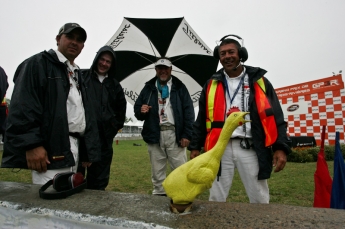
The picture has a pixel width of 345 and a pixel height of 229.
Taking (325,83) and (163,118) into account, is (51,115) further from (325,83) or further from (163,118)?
(325,83)

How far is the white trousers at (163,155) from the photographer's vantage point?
349 cm

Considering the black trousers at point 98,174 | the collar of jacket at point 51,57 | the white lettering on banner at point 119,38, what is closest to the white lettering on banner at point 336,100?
the white lettering on banner at point 119,38

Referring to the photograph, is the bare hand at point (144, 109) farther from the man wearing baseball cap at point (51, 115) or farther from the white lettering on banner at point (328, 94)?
the white lettering on banner at point (328, 94)

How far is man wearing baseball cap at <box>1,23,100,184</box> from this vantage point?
5.82 feet

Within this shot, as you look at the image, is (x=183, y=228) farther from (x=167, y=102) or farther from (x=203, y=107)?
(x=167, y=102)

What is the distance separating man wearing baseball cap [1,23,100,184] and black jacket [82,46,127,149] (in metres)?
0.55

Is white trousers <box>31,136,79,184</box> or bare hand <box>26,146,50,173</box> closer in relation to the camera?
bare hand <box>26,146,50,173</box>

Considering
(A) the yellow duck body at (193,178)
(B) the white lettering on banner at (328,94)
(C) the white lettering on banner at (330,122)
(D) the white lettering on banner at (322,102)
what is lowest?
(C) the white lettering on banner at (330,122)

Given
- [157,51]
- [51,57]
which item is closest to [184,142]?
[157,51]

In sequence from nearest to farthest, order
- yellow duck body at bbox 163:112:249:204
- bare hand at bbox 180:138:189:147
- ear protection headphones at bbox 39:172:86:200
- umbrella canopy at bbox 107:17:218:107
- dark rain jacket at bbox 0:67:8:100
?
yellow duck body at bbox 163:112:249:204
ear protection headphones at bbox 39:172:86:200
dark rain jacket at bbox 0:67:8:100
bare hand at bbox 180:138:189:147
umbrella canopy at bbox 107:17:218:107

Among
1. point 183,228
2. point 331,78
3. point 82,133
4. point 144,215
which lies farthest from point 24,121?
point 331,78

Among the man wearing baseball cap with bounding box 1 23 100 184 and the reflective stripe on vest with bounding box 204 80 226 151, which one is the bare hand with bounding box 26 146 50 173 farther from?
the reflective stripe on vest with bounding box 204 80 226 151

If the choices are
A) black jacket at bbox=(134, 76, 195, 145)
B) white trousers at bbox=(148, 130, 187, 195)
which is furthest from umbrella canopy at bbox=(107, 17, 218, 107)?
white trousers at bbox=(148, 130, 187, 195)

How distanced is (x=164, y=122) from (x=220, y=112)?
136 cm
